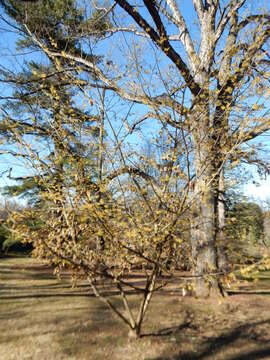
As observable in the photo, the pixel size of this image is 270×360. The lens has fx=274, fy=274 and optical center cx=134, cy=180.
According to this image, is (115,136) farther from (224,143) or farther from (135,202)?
(224,143)

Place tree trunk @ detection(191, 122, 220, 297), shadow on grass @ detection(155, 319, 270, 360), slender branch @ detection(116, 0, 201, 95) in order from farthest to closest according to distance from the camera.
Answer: slender branch @ detection(116, 0, 201, 95), shadow on grass @ detection(155, 319, 270, 360), tree trunk @ detection(191, 122, 220, 297)

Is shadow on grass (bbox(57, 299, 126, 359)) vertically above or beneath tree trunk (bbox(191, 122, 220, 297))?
beneath

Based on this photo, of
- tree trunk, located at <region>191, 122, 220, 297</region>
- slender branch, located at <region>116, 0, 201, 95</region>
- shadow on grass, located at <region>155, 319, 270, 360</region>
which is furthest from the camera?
slender branch, located at <region>116, 0, 201, 95</region>

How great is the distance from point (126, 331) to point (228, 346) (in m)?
1.33

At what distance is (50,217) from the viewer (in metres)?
3.49

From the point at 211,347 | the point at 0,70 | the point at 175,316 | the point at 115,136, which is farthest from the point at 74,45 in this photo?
the point at 211,347

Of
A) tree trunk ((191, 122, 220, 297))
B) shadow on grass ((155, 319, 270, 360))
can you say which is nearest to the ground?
shadow on grass ((155, 319, 270, 360))

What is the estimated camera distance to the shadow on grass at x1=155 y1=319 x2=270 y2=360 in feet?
10.2

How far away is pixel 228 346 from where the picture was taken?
3.44 metres

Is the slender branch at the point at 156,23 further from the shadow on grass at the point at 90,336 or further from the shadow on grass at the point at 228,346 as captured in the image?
the shadow on grass at the point at 90,336

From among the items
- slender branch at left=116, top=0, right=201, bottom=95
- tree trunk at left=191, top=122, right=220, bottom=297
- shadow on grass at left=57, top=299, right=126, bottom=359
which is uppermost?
slender branch at left=116, top=0, right=201, bottom=95

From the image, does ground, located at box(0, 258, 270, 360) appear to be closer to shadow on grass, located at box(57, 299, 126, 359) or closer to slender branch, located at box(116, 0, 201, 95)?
shadow on grass, located at box(57, 299, 126, 359)

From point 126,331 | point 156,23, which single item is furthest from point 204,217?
point 156,23

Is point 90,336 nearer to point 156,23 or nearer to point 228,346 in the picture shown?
point 228,346
